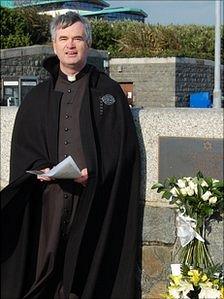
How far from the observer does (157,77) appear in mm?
22703

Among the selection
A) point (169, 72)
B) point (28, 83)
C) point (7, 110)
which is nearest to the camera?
point (7, 110)

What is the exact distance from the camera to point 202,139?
155 inches

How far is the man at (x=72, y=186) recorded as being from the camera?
12.0 ft

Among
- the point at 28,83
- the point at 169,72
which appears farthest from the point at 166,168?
the point at 169,72

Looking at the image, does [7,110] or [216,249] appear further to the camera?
[7,110]

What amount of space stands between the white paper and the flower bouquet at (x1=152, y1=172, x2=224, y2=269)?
0.70 meters

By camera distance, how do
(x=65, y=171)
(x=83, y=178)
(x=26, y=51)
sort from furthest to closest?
(x=26, y=51)
(x=83, y=178)
(x=65, y=171)

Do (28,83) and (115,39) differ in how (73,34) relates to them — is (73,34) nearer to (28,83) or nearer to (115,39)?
(28,83)

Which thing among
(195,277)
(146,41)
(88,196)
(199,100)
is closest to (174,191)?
Answer: (88,196)

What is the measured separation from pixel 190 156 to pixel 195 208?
0.32 metres

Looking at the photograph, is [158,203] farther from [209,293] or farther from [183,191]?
[209,293]

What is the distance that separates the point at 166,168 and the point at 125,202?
1.40 ft

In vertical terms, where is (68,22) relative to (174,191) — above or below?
above

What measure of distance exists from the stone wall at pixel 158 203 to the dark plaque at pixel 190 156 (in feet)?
0.10
